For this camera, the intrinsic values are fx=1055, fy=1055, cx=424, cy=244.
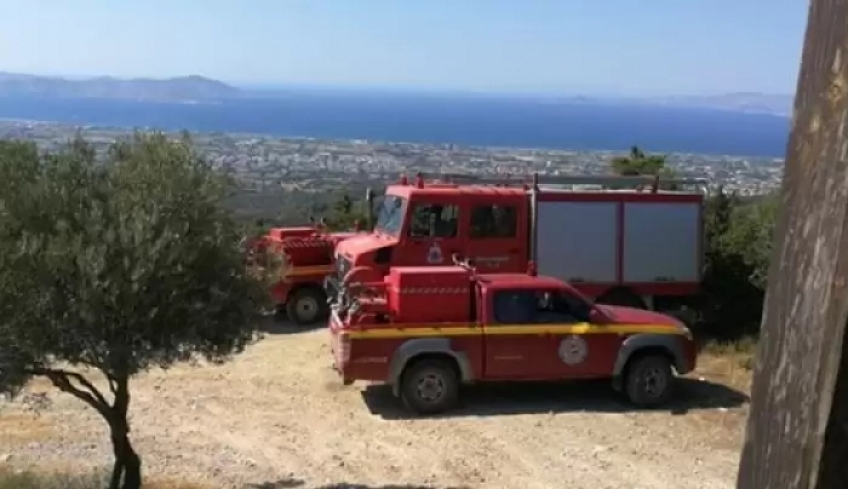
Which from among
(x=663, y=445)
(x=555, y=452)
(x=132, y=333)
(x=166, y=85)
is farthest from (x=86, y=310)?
(x=166, y=85)

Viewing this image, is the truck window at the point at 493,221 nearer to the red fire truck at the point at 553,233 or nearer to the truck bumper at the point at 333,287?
the red fire truck at the point at 553,233

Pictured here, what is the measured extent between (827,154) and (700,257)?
1721 cm

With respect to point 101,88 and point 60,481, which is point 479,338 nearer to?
point 60,481

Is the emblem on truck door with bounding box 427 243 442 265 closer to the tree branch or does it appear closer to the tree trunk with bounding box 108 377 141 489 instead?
the tree trunk with bounding box 108 377 141 489

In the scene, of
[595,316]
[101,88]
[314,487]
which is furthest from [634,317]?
[101,88]

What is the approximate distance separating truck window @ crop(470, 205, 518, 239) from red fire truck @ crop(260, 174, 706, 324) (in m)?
0.02

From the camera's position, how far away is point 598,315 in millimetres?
13883

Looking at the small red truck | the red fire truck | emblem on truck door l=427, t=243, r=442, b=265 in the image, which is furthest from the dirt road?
the red fire truck

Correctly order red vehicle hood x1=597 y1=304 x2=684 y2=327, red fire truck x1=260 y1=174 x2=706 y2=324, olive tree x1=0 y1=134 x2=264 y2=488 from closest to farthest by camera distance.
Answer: olive tree x1=0 y1=134 x2=264 y2=488
red vehicle hood x1=597 y1=304 x2=684 y2=327
red fire truck x1=260 y1=174 x2=706 y2=324

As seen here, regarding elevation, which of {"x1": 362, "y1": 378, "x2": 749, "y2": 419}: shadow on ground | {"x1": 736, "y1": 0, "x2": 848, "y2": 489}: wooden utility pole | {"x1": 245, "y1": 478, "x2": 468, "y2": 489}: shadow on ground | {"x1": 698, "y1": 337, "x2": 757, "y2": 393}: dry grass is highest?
{"x1": 736, "y1": 0, "x2": 848, "y2": 489}: wooden utility pole

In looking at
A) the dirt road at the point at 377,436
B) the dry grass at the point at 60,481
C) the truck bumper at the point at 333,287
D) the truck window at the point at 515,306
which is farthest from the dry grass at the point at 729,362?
the dry grass at the point at 60,481

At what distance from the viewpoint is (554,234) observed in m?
17.0

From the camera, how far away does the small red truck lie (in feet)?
43.4

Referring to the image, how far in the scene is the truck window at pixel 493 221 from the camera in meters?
16.8
